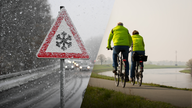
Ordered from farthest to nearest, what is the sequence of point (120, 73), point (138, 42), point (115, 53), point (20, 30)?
point (20, 30) → point (120, 73) → point (115, 53) → point (138, 42)

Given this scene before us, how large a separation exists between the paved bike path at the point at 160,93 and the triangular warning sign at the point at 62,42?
132 cm

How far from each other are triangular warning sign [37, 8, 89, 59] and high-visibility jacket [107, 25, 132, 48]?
115 cm

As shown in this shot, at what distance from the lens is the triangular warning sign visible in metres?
2.22

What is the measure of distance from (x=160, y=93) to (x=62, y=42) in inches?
73.9

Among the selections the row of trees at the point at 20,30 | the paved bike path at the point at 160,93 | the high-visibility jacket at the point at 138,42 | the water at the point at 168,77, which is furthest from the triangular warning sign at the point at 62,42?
the row of trees at the point at 20,30

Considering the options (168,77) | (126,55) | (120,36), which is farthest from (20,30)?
(168,77)

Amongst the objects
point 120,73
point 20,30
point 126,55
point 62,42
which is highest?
point 20,30

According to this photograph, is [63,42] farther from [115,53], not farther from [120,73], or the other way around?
[120,73]

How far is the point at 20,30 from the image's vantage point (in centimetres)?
1658

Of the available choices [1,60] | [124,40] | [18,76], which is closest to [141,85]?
[124,40]

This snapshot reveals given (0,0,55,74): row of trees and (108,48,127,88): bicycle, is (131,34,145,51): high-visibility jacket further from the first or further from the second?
(0,0,55,74): row of trees

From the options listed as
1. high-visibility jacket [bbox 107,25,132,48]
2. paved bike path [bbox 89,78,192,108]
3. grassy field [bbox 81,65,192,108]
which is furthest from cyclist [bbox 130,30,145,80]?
paved bike path [bbox 89,78,192,108]

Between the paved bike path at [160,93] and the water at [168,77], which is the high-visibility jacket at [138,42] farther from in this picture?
the paved bike path at [160,93]

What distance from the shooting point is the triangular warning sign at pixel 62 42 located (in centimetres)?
222
